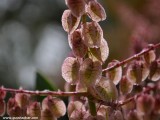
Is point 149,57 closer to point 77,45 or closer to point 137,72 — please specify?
point 137,72

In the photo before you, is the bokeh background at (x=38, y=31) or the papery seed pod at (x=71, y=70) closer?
the papery seed pod at (x=71, y=70)

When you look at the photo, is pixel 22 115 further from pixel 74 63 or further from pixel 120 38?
pixel 120 38

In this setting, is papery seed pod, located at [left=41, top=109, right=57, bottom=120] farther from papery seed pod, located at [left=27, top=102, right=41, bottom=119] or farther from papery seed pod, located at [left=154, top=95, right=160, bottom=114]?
papery seed pod, located at [left=154, top=95, right=160, bottom=114]

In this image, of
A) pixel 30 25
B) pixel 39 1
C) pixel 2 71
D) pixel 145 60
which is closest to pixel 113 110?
pixel 145 60

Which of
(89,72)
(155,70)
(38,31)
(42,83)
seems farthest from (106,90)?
(38,31)

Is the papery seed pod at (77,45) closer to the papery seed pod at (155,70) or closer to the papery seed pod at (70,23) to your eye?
the papery seed pod at (70,23)

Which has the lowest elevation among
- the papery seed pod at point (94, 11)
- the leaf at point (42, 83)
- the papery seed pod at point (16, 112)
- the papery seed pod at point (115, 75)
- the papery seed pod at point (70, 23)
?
the papery seed pod at point (16, 112)

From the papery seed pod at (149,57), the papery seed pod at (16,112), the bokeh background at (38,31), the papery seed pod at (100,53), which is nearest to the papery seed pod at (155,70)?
the papery seed pod at (149,57)
